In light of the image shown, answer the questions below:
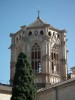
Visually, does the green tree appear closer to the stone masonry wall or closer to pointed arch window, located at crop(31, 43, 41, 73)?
the stone masonry wall

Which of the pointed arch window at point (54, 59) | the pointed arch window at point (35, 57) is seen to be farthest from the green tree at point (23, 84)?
the pointed arch window at point (54, 59)

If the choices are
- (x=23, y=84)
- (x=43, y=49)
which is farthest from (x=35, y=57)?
(x=23, y=84)

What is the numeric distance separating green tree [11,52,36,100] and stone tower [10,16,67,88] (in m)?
12.2

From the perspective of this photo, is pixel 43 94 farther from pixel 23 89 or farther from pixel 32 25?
pixel 32 25

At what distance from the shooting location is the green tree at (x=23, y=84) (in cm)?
4022

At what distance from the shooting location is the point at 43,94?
1898 inches

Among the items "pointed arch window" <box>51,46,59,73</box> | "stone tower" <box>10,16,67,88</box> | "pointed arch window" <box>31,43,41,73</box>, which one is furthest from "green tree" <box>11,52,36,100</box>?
"pointed arch window" <box>51,46,59,73</box>

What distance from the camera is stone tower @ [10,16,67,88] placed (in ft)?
179

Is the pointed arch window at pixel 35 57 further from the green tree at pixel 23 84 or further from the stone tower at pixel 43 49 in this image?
the green tree at pixel 23 84

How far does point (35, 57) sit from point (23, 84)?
51.4ft

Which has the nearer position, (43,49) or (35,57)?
(43,49)

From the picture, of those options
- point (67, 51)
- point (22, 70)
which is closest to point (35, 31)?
point (67, 51)

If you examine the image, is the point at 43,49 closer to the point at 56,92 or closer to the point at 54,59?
the point at 54,59

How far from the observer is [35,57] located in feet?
184
